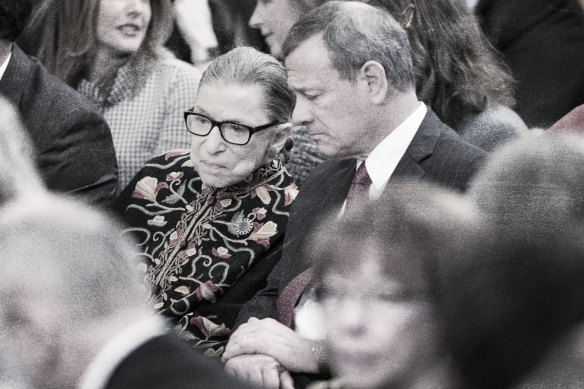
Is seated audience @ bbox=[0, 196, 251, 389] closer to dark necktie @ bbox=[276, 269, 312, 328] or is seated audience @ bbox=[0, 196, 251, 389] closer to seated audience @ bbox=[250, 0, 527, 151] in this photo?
dark necktie @ bbox=[276, 269, 312, 328]

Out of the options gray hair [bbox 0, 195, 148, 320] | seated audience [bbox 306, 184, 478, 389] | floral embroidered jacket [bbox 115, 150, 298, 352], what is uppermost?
gray hair [bbox 0, 195, 148, 320]

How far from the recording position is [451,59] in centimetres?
146

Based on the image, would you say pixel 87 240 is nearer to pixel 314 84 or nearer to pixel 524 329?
pixel 524 329

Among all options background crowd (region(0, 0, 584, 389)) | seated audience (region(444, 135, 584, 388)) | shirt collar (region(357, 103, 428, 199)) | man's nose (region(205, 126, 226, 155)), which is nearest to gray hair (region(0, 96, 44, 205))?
background crowd (region(0, 0, 584, 389))

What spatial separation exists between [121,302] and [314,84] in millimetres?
723

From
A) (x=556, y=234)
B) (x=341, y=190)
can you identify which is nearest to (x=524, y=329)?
(x=556, y=234)

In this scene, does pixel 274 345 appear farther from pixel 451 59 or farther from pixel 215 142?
pixel 451 59

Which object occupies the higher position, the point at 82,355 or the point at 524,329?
the point at 82,355

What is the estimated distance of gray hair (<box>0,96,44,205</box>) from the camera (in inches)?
57.7

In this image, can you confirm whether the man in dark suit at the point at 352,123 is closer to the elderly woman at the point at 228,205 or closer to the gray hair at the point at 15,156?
the elderly woman at the point at 228,205

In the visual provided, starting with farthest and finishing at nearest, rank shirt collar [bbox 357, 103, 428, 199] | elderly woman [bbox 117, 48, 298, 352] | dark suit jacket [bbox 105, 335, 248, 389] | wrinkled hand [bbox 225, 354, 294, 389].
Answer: elderly woman [bbox 117, 48, 298, 352] < shirt collar [bbox 357, 103, 428, 199] < wrinkled hand [bbox 225, 354, 294, 389] < dark suit jacket [bbox 105, 335, 248, 389]

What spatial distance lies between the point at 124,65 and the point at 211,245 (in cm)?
34

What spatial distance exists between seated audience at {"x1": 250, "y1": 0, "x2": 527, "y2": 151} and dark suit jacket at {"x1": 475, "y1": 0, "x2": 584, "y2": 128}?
Result: 0.02 meters

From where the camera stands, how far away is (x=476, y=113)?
144 centimetres
